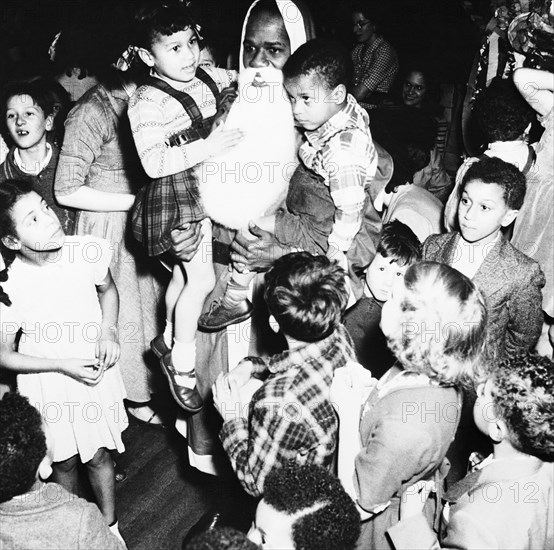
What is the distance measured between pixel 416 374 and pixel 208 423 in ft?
4.27

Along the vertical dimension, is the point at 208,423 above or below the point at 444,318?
below

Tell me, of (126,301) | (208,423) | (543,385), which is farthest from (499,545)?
(126,301)

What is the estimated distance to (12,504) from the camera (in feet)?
5.96

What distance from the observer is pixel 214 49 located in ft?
9.29

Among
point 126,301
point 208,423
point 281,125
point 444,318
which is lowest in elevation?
point 208,423

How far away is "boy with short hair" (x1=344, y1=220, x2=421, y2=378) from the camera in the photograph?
260cm

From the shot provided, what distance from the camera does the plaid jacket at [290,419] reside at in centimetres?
185

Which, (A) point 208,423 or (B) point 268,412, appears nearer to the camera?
(B) point 268,412

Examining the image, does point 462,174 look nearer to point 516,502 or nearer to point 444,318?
point 444,318

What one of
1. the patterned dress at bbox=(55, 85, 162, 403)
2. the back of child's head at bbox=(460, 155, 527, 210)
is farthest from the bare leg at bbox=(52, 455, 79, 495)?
the back of child's head at bbox=(460, 155, 527, 210)

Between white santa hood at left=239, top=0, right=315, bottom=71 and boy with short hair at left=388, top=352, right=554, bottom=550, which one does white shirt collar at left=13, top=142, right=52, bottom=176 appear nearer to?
white santa hood at left=239, top=0, right=315, bottom=71

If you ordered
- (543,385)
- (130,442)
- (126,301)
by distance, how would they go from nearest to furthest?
(543,385)
(126,301)
(130,442)

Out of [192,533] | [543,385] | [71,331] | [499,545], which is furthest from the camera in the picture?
[192,533]

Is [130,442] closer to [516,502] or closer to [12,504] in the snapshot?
[12,504]
